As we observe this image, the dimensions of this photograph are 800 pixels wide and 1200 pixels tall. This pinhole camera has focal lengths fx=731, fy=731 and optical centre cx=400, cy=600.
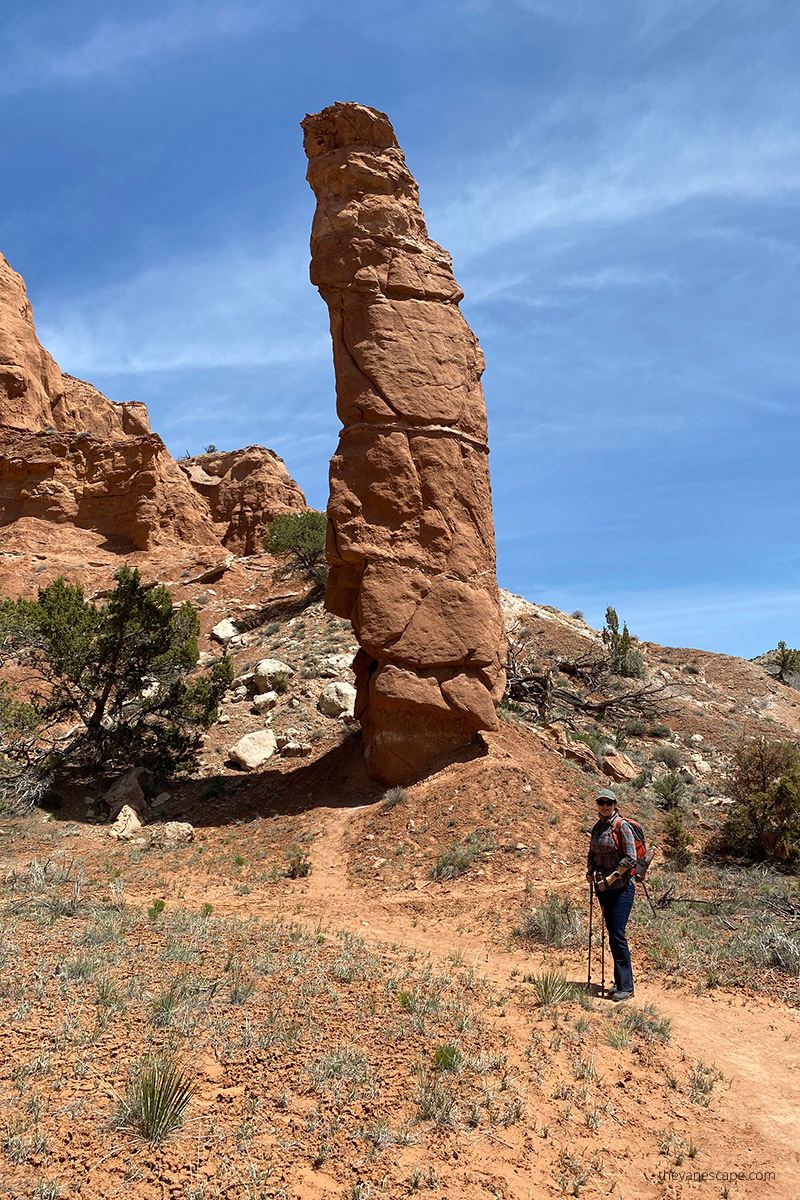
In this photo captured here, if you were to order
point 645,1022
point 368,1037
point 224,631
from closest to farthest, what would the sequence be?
point 368,1037
point 645,1022
point 224,631

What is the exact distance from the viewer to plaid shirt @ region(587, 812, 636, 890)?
21.9 feet

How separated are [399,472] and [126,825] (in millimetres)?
7829

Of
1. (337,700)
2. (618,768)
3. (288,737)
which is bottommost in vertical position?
(618,768)

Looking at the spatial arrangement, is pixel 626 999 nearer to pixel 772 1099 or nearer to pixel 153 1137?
pixel 772 1099

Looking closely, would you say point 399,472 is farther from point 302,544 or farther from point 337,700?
point 302,544

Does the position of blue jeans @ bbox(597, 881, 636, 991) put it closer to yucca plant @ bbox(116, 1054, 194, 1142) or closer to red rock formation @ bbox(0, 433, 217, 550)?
yucca plant @ bbox(116, 1054, 194, 1142)

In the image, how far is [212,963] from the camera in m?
6.10

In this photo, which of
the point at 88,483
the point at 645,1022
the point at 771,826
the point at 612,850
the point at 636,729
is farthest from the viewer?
the point at 88,483

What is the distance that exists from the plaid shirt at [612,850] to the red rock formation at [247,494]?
30726 millimetres

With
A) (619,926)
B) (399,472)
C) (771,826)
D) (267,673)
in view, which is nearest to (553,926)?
(619,926)

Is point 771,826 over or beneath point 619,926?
over

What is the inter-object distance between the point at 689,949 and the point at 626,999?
4.81ft

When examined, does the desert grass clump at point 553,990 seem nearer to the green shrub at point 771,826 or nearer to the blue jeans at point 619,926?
the blue jeans at point 619,926

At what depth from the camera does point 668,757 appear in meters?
17.2
